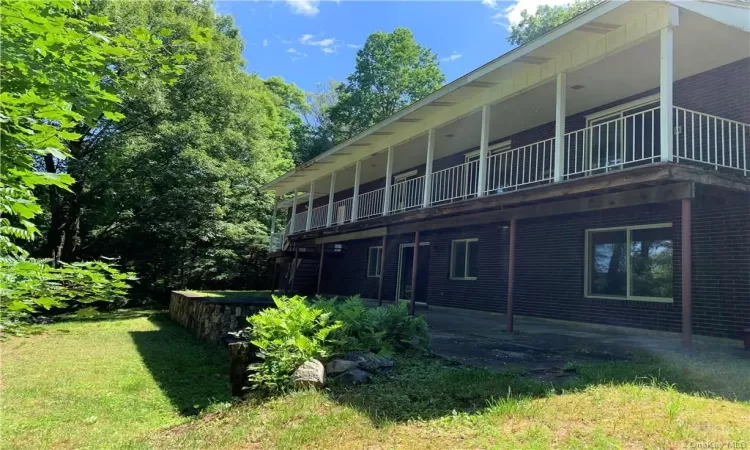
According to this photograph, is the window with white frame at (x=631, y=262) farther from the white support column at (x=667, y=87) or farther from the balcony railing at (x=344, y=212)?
the balcony railing at (x=344, y=212)

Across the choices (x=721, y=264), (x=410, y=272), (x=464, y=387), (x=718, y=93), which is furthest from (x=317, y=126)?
(x=464, y=387)

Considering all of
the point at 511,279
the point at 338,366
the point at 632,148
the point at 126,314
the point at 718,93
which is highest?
the point at 718,93

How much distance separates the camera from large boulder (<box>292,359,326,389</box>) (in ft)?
16.1

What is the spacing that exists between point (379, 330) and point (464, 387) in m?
1.82

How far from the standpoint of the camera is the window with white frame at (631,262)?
340 inches

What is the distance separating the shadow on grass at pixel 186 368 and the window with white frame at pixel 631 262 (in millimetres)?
7304

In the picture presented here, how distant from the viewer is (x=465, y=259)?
13711 millimetres

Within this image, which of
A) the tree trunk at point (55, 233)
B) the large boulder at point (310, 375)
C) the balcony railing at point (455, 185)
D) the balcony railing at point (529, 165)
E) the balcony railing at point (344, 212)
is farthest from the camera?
the tree trunk at point (55, 233)

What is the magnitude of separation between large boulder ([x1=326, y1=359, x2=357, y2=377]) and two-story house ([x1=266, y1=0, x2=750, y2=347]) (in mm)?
3992

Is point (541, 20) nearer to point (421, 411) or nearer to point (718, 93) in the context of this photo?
point (718, 93)

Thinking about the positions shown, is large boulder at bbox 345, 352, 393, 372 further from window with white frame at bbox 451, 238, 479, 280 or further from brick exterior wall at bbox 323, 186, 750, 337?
window with white frame at bbox 451, 238, 479, 280

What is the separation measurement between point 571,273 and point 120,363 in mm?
8973

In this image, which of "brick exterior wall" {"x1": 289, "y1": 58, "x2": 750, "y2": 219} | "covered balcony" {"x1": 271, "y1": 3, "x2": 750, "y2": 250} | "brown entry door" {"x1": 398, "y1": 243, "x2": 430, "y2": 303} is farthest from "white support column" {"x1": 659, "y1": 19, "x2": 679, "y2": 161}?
"brown entry door" {"x1": 398, "y1": 243, "x2": 430, "y2": 303}

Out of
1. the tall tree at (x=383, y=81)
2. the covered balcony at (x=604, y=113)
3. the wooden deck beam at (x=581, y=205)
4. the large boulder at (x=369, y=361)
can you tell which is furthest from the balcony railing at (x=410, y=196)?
the tall tree at (x=383, y=81)
